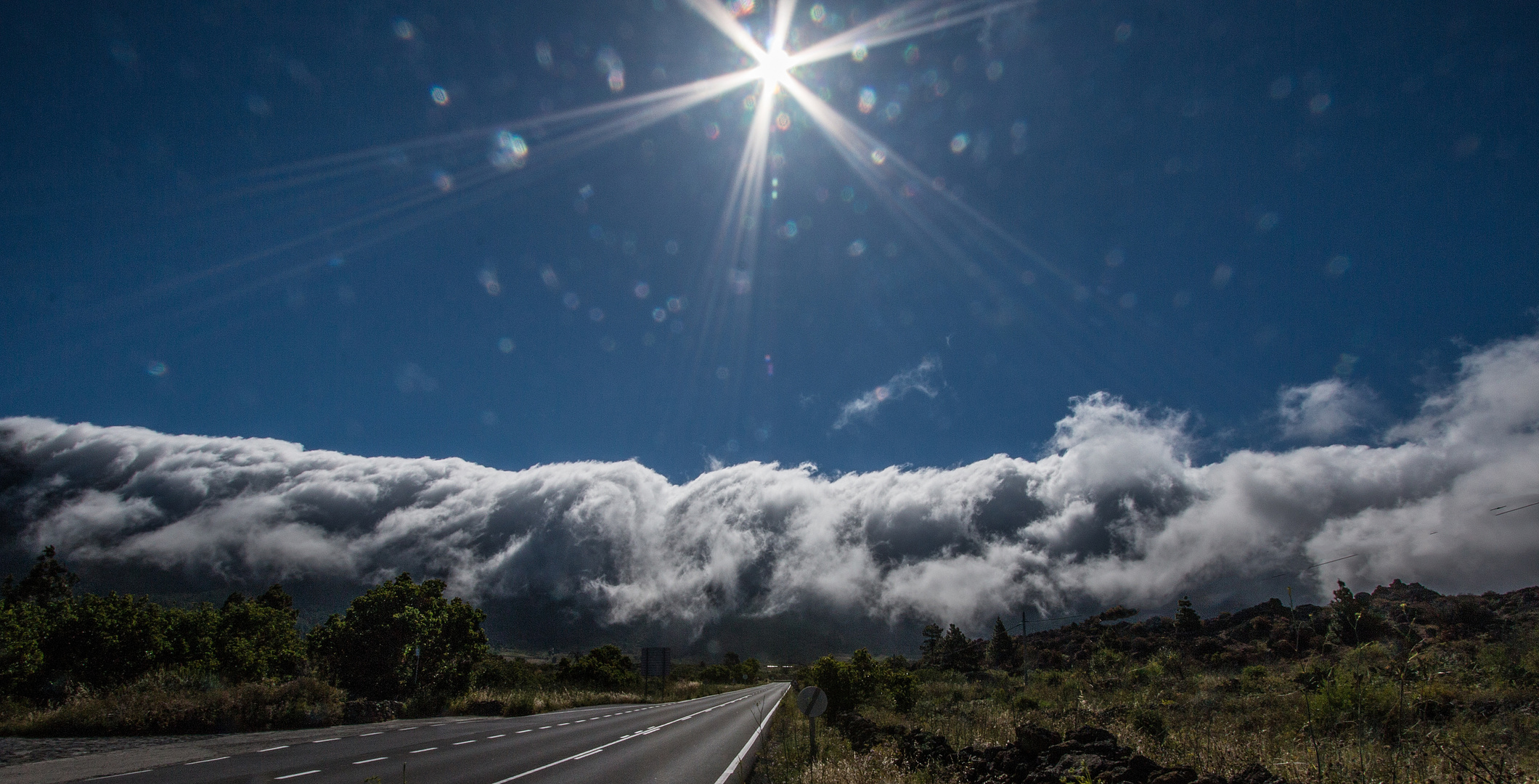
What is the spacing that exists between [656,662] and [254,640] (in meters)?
44.9

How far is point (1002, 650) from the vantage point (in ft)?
230

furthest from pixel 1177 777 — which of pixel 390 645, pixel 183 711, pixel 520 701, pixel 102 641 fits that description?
pixel 102 641

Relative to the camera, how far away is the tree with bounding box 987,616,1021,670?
193 feet

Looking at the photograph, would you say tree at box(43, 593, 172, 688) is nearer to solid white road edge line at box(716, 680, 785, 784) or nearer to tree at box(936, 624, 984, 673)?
solid white road edge line at box(716, 680, 785, 784)

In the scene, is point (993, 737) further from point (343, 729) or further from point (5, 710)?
point (5, 710)

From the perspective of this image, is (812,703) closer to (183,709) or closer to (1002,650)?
(183,709)

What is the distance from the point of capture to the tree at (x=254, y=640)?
182ft

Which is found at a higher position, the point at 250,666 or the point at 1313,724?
the point at 1313,724

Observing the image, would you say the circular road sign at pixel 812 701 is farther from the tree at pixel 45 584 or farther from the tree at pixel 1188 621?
the tree at pixel 45 584

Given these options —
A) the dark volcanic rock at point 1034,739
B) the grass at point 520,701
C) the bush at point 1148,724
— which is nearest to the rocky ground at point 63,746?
the grass at point 520,701

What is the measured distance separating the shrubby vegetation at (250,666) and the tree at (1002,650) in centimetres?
3366

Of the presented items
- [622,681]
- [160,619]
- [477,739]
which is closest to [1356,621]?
[477,739]

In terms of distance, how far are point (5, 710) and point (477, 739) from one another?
1179 centimetres

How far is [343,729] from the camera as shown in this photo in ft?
53.7
